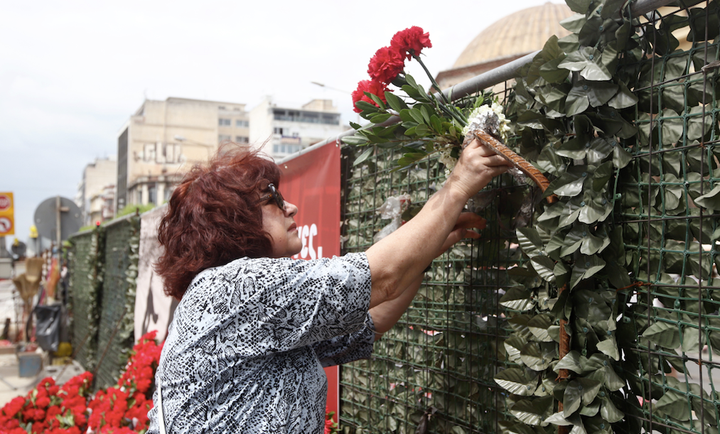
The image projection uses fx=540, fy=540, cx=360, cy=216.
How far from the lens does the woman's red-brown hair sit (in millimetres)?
1739

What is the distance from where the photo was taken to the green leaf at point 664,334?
4.31ft

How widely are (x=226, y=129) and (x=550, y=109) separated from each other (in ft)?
255

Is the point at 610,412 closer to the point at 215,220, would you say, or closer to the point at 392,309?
the point at 392,309

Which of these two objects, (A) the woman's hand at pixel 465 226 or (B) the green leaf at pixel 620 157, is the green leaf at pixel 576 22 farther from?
(A) the woman's hand at pixel 465 226

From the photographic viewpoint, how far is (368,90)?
1801 millimetres

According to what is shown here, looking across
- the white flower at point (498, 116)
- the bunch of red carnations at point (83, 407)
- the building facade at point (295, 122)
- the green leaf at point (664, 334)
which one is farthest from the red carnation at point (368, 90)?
the building facade at point (295, 122)

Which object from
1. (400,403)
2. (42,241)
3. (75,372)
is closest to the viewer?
(400,403)

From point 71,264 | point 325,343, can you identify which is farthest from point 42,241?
point 325,343

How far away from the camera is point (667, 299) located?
1349 millimetres

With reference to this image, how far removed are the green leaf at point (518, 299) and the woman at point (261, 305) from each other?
0.34m

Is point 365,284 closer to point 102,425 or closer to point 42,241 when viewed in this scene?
point 102,425

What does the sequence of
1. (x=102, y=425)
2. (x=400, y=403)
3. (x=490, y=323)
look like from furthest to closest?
(x=102, y=425) < (x=400, y=403) < (x=490, y=323)

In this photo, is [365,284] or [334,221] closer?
[365,284]

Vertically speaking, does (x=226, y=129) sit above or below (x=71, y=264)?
above
